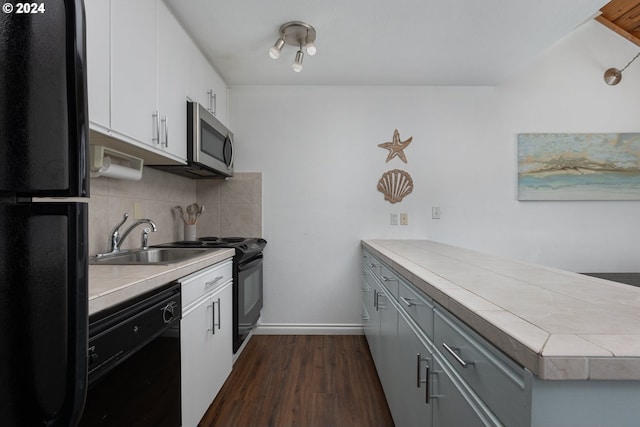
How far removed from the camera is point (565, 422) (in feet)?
1.74

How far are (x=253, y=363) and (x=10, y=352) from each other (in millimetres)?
2220

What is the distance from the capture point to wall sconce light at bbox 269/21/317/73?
203 centimetres

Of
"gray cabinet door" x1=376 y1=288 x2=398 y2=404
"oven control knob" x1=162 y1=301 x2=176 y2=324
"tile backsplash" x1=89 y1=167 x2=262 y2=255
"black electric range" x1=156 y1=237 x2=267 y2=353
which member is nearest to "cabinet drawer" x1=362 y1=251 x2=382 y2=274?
"gray cabinet door" x1=376 y1=288 x2=398 y2=404

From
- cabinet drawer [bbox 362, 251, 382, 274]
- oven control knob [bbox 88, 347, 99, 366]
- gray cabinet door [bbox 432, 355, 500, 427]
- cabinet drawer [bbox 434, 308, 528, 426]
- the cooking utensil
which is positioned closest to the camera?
cabinet drawer [bbox 434, 308, 528, 426]

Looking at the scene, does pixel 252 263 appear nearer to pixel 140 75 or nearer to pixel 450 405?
pixel 140 75

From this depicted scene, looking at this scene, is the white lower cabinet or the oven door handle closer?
the white lower cabinet

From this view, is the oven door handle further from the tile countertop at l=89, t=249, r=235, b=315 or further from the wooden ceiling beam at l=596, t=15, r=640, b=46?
the wooden ceiling beam at l=596, t=15, r=640, b=46

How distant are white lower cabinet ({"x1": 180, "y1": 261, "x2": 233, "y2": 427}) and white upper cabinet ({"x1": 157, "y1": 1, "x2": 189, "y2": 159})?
0.78 metres

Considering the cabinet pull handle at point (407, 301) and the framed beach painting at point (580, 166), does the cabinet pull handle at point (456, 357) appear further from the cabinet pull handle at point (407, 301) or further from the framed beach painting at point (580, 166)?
the framed beach painting at point (580, 166)

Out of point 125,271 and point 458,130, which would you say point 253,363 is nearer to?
point 125,271

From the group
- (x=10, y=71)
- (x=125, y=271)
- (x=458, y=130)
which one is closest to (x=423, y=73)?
(x=458, y=130)

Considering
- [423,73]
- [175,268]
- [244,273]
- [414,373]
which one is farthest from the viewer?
[423,73]

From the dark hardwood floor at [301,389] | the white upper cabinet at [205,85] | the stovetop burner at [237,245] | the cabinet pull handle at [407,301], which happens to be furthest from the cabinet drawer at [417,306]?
the white upper cabinet at [205,85]

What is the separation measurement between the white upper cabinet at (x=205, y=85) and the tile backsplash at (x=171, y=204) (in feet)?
1.92
